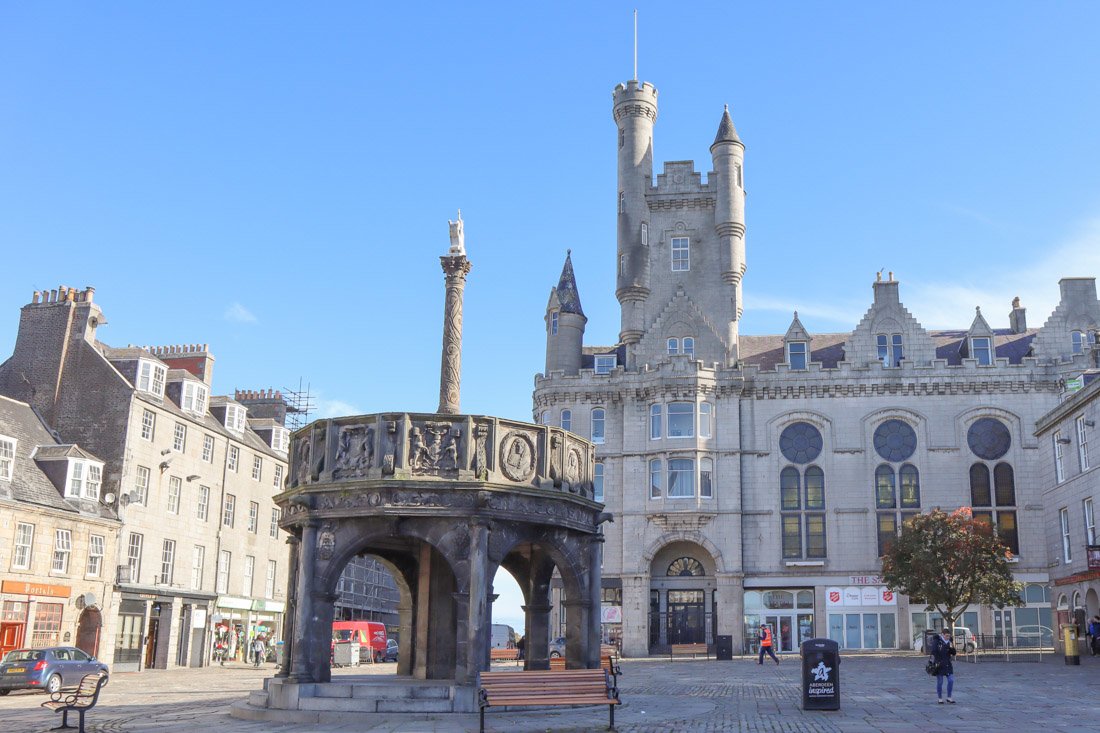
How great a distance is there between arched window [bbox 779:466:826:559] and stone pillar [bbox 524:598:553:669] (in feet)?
115

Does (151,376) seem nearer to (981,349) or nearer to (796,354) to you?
(796,354)

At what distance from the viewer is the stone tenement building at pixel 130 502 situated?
1505 inches

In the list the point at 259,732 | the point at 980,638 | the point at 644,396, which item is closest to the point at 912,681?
the point at 259,732

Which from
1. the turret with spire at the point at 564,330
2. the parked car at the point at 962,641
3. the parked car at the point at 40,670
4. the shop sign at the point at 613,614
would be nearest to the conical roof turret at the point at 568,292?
the turret with spire at the point at 564,330

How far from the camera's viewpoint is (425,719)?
17.3m

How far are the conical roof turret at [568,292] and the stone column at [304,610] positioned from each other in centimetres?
4288

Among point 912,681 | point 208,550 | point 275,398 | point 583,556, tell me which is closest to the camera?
point 583,556

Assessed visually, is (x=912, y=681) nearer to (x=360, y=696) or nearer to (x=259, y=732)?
(x=360, y=696)

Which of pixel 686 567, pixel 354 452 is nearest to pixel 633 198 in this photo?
pixel 686 567

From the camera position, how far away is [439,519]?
19.1m

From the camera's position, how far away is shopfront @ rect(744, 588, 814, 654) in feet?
180

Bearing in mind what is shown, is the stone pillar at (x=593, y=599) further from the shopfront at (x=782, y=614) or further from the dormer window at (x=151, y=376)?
the shopfront at (x=782, y=614)

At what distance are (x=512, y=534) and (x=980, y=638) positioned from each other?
131 ft

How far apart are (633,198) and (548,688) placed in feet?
157
